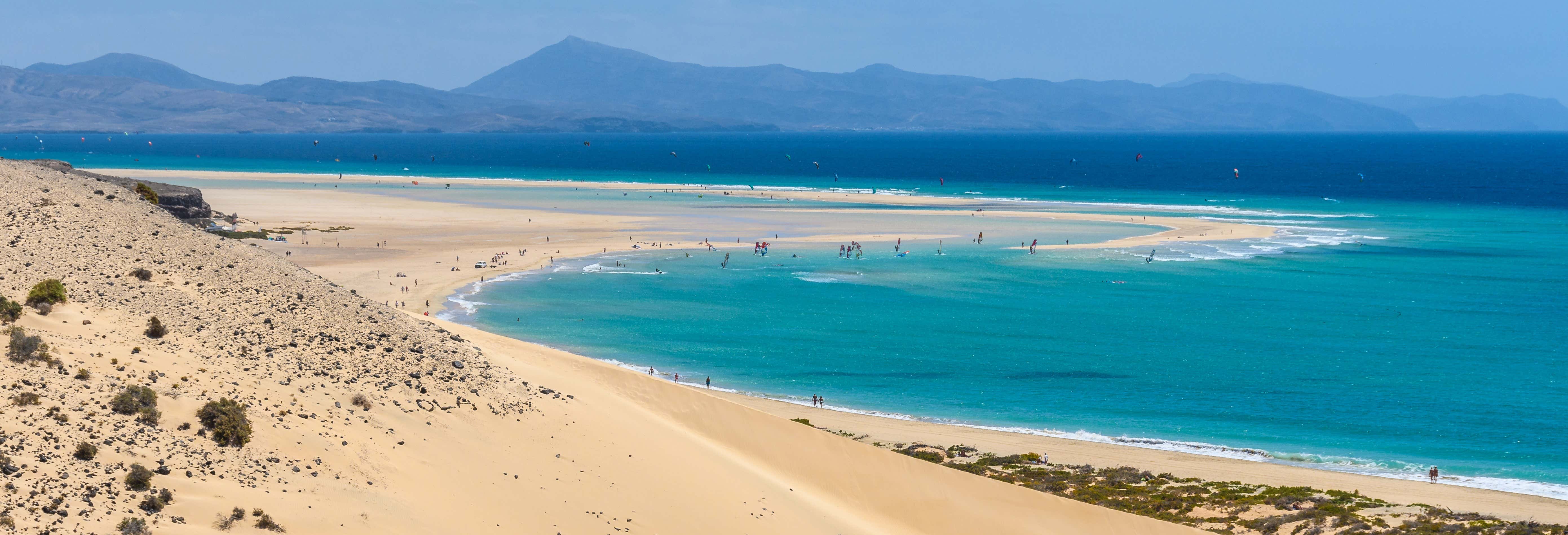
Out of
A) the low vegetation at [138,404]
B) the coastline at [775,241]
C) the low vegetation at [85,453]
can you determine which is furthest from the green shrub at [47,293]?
the coastline at [775,241]

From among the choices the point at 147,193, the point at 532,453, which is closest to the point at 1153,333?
the point at 532,453

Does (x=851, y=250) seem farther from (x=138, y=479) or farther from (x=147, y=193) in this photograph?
(x=138, y=479)

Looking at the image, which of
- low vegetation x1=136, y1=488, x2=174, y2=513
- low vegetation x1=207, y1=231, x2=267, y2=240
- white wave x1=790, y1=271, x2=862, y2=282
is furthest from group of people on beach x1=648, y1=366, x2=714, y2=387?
low vegetation x1=207, y1=231, x2=267, y2=240

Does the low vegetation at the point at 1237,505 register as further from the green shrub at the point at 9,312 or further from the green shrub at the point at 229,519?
the green shrub at the point at 9,312

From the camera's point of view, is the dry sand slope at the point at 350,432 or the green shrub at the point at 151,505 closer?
the green shrub at the point at 151,505

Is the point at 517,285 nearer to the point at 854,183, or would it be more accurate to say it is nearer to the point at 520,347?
the point at 520,347

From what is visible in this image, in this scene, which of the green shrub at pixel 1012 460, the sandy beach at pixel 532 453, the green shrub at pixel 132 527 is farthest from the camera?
the green shrub at pixel 1012 460

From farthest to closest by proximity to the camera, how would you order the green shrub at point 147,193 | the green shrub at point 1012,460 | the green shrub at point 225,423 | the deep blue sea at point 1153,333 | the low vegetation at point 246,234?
1. the low vegetation at point 246,234
2. the green shrub at point 147,193
3. the deep blue sea at point 1153,333
4. the green shrub at point 1012,460
5. the green shrub at point 225,423
